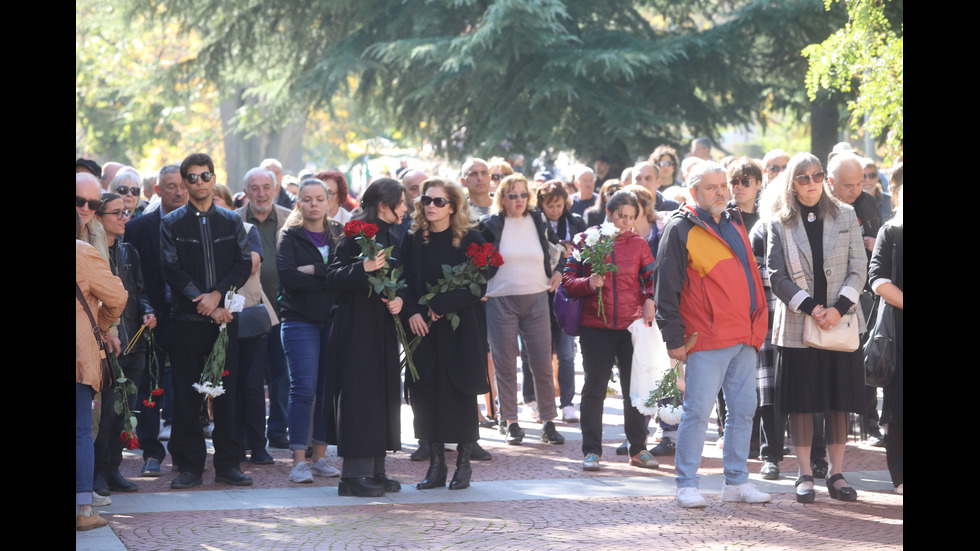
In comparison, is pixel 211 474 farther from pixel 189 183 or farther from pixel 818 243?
pixel 818 243

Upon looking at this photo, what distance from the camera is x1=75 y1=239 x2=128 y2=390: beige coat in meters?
6.54

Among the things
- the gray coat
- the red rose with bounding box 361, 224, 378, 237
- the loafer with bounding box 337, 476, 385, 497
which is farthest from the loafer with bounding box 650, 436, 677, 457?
the red rose with bounding box 361, 224, 378, 237

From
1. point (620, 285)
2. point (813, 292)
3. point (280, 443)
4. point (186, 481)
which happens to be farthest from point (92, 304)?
point (813, 292)

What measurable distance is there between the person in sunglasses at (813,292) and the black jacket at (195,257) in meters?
3.59

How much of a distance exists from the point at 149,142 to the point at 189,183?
36.5 metres

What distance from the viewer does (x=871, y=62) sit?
36.6ft

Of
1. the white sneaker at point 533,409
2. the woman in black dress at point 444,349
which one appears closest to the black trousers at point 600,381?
the woman in black dress at point 444,349

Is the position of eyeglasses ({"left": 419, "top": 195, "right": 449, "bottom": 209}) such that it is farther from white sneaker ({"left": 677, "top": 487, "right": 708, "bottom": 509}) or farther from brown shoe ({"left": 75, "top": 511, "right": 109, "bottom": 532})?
brown shoe ({"left": 75, "top": 511, "right": 109, "bottom": 532})

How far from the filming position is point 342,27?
71.8 feet

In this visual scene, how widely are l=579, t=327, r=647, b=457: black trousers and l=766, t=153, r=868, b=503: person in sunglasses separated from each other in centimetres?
155

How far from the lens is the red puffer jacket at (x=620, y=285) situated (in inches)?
350
